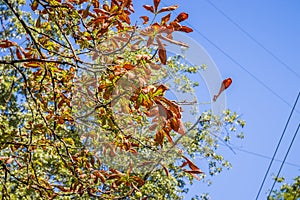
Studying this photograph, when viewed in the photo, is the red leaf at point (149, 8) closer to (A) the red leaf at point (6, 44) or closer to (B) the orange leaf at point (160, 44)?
(B) the orange leaf at point (160, 44)

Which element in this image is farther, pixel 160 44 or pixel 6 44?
pixel 6 44

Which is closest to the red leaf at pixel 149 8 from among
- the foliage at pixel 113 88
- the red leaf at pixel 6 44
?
the foliage at pixel 113 88

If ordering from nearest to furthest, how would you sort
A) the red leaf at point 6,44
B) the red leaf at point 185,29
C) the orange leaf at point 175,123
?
the orange leaf at point 175,123 → the red leaf at point 185,29 → the red leaf at point 6,44

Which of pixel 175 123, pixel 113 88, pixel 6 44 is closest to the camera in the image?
pixel 175 123

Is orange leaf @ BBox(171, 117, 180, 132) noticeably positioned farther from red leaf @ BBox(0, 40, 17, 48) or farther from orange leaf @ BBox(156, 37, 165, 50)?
red leaf @ BBox(0, 40, 17, 48)

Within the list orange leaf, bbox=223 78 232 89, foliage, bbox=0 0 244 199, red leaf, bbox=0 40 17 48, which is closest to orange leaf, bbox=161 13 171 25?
foliage, bbox=0 0 244 199

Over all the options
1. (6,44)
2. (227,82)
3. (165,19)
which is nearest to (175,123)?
(227,82)

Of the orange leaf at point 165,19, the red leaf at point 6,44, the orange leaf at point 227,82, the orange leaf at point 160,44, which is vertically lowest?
the orange leaf at point 227,82

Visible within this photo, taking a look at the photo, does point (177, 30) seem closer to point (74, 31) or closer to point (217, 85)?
point (217, 85)

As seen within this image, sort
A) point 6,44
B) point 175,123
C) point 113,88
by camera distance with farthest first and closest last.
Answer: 1. point 6,44
2. point 113,88
3. point 175,123

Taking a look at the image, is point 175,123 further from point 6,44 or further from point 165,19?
point 6,44

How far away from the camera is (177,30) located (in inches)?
37.2

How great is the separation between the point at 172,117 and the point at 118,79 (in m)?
0.19

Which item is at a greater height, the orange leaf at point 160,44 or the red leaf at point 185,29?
the red leaf at point 185,29
